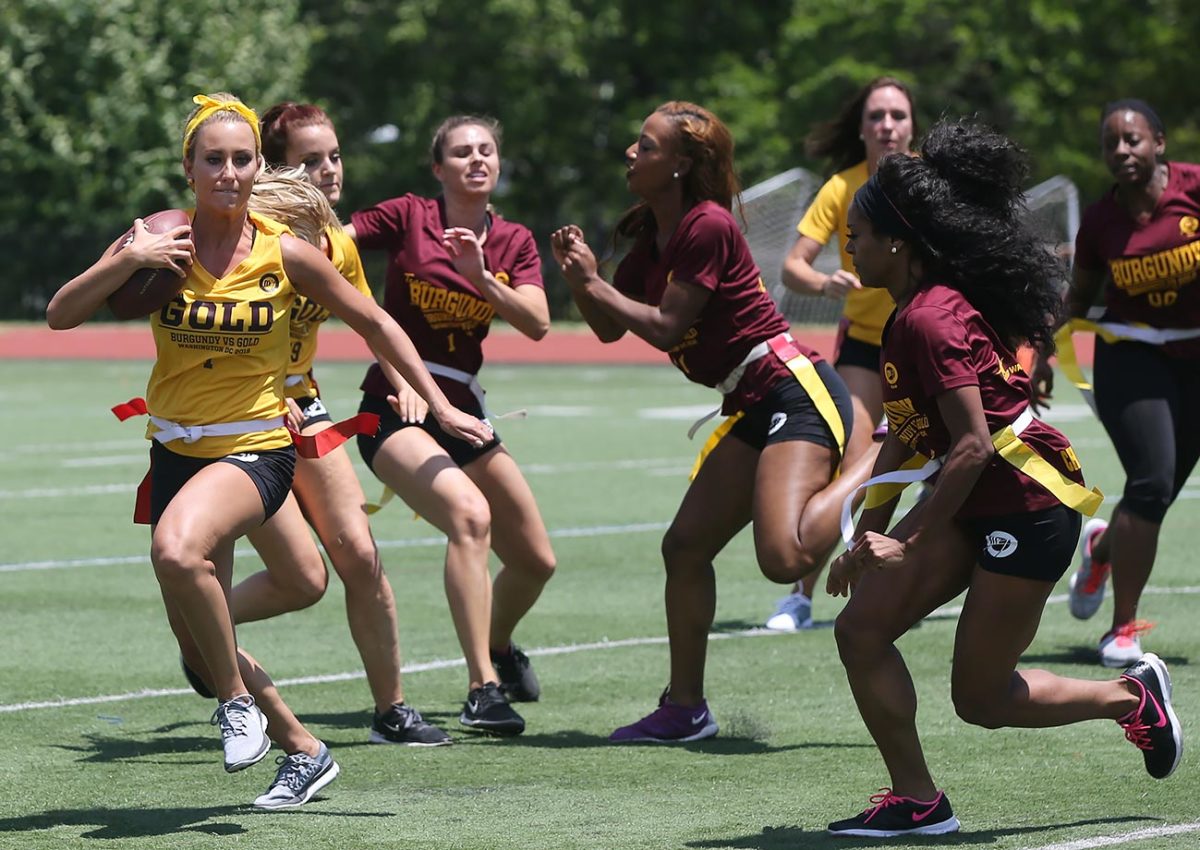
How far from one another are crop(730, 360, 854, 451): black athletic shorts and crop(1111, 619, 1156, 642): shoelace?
1.87 m

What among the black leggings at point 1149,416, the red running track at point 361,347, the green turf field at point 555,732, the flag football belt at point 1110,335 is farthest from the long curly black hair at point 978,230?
Result: the red running track at point 361,347

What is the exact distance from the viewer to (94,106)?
4450 centimetres

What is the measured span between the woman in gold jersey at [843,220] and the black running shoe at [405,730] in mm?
2756

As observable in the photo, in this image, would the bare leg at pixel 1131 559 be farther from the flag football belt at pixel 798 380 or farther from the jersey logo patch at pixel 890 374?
the jersey logo patch at pixel 890 374

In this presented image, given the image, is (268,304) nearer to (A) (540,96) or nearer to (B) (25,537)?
(B) (25,537)

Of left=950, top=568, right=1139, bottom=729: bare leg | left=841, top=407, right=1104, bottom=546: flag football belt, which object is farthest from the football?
left=950, top=568, right=1139, bottom=729: bare leg

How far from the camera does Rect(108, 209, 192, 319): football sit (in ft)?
19.5

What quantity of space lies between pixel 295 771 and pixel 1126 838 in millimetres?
2412

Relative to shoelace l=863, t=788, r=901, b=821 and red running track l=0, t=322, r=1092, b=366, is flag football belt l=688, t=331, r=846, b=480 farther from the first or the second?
red running track l=0, t=322, r=1092, b=366

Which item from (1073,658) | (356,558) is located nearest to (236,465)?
(356,558)

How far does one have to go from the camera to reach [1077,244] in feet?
29.7

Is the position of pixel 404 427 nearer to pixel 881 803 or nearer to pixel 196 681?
pixel 196 681

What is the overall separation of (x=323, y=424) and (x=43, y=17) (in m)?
40.2

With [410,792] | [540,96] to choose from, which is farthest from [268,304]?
[540,96]
